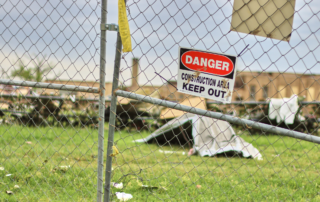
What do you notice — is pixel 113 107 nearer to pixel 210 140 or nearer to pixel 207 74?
pixel 207 74

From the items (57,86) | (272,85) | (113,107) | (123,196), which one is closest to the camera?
(113,107)

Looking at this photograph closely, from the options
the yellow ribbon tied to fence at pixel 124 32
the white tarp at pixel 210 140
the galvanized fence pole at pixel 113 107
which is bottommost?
the white tarp at pixel 210 140

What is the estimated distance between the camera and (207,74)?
210 centimetres

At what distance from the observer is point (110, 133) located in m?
2.32

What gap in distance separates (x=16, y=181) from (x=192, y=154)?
3.03 m

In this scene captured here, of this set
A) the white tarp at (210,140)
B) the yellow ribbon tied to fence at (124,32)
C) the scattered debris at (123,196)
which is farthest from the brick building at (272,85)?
the scattered debris at (123,196)

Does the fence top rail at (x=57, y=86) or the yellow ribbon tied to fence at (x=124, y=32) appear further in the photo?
the fence top rail at (x=57, y=86)

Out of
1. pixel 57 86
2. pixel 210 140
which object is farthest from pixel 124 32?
pixel 210 140

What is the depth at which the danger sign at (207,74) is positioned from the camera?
2.03 metres

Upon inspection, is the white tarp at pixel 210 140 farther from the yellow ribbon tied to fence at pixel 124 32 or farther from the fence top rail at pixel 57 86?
the yellow ribbon tied to fence at pixel 124 32

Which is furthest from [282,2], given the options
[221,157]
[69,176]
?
[221,157]

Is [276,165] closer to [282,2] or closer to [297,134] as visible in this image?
[297,134]

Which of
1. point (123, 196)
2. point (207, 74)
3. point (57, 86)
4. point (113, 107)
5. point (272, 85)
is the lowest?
point (272, 85)

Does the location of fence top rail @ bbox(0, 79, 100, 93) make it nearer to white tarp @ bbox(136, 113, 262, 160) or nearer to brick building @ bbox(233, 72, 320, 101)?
brick building @ bbox(233, 72, 320, 101)
